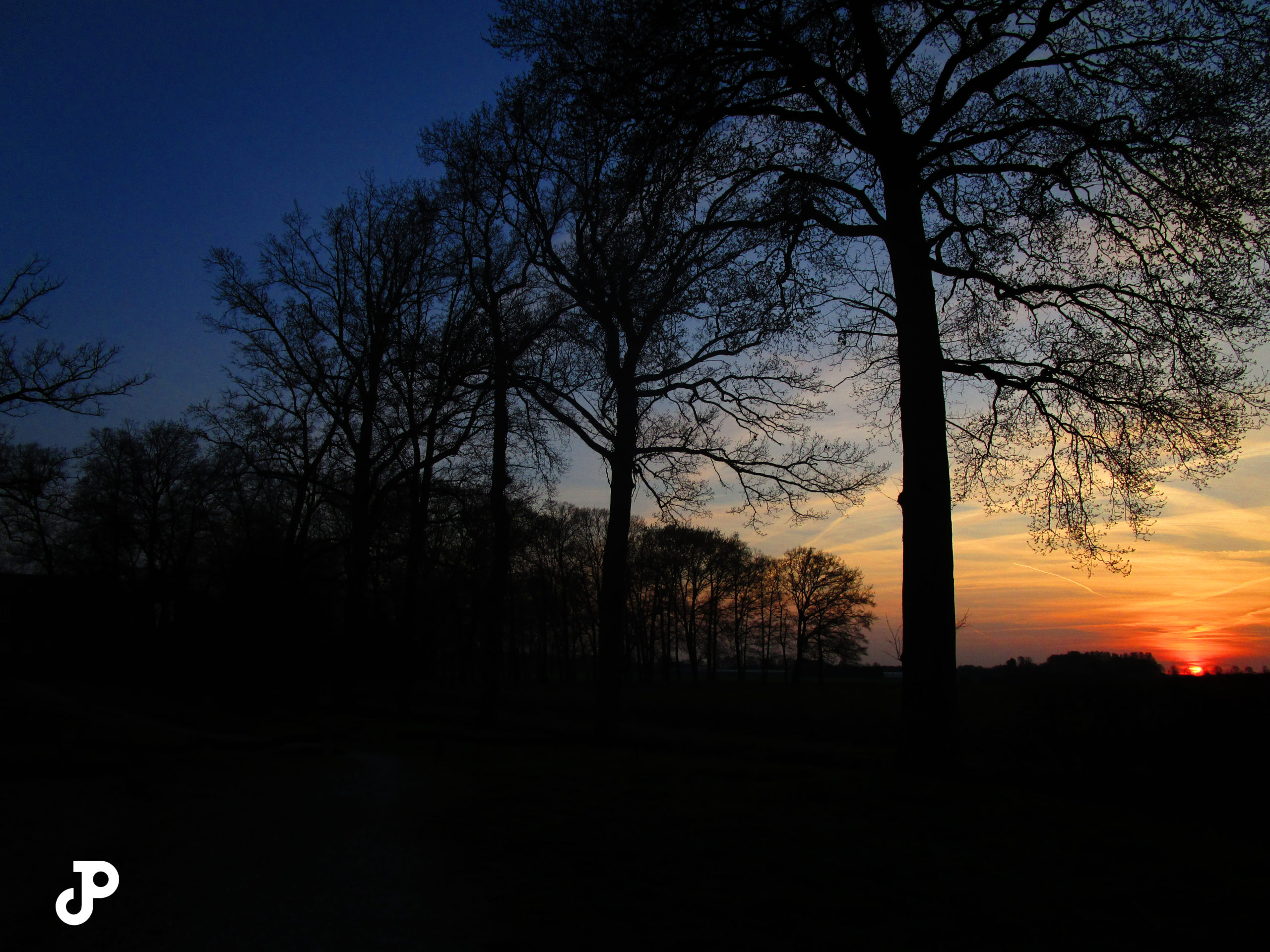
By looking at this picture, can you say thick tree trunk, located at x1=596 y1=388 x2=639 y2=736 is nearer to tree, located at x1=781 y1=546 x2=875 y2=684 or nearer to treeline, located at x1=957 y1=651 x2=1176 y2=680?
treeline, located at x1=957 y1=651 x2=1176 y2=680

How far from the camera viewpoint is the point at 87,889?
16.2ft

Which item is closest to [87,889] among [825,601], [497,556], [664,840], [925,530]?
[664,840]

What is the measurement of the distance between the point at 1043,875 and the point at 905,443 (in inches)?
214

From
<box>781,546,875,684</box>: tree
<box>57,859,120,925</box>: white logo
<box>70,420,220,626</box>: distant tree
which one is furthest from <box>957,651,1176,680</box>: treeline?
<box>781,546,875,684</box>: tree

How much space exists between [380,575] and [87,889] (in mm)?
31590

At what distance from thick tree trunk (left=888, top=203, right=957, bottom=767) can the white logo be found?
24.2 ft

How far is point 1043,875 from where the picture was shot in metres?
4.67

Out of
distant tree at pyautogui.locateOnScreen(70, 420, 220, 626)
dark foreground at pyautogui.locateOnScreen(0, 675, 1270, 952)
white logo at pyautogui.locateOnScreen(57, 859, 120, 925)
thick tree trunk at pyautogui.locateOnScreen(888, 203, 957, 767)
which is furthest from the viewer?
distant tree at pyautogui.locateOnScreen(70, 420, 220, 626)

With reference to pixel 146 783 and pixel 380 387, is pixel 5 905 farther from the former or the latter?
pixel 380 387

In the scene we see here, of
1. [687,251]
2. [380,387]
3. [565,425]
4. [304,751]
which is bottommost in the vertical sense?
[304,751]

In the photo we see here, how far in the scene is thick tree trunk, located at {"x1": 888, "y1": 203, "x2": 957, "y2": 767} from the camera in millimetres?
8602

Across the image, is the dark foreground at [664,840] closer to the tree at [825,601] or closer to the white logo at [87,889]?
the white logo at [87,889]

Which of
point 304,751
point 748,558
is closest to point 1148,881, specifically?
point 304,751

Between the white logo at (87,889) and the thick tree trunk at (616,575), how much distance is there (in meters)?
9.69
